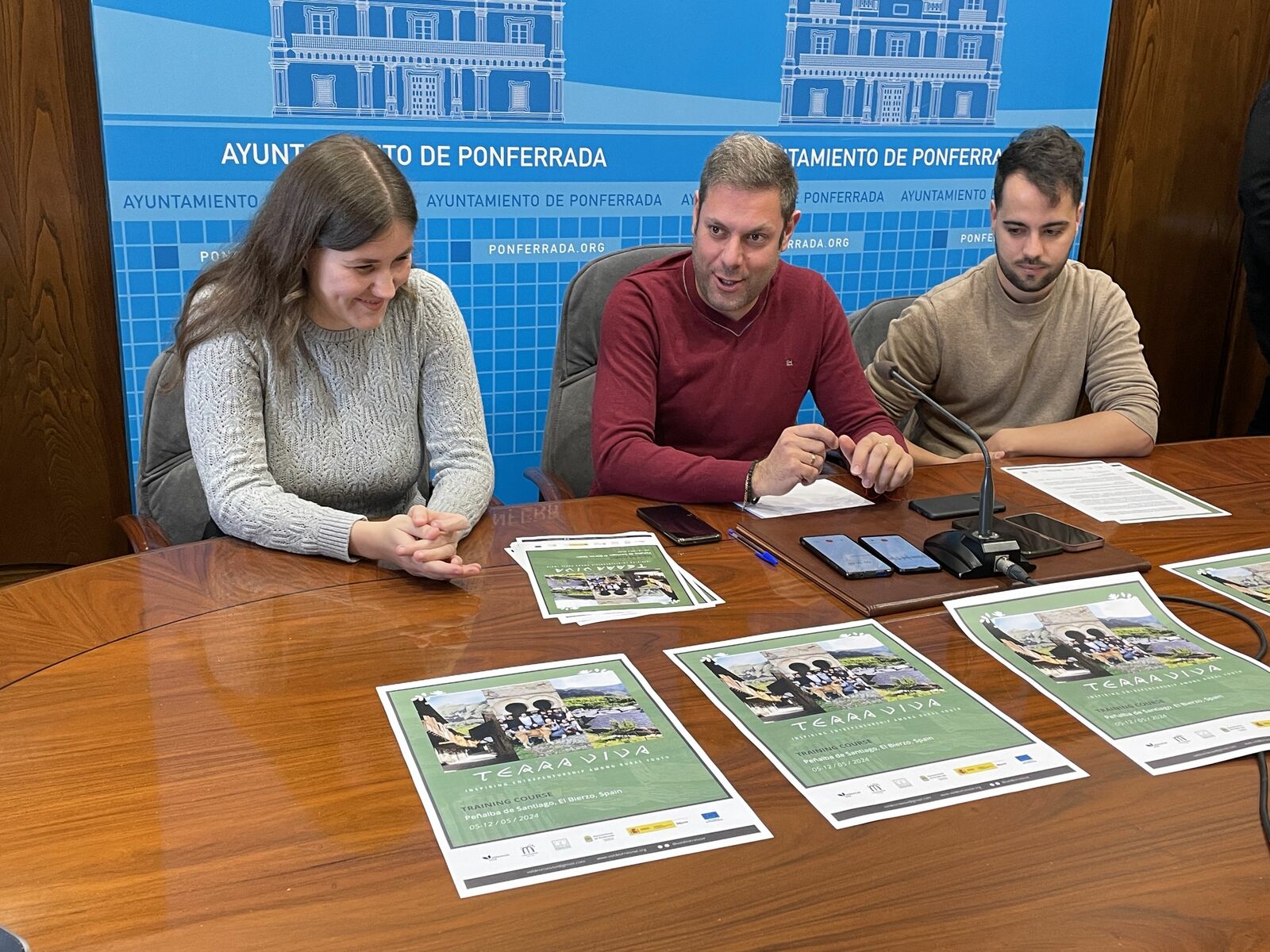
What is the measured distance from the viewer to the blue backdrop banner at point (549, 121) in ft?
8.23

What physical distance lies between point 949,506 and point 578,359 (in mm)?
780

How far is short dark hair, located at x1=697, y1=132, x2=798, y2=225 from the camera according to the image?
197 cm

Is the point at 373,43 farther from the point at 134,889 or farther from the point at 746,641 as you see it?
the point at 134,889

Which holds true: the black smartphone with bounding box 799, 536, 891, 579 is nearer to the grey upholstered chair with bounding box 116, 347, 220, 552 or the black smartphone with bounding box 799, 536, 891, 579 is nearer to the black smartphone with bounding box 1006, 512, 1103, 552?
the black smartphone with bounding box 1006, 512, 1103, 552

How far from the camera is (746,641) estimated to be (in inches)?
52.1

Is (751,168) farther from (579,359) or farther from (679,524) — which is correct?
(679,524)

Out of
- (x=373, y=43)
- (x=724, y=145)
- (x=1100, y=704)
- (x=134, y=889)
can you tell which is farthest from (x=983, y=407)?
(x=134, y=889)

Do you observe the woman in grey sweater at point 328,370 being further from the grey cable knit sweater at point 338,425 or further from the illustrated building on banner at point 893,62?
the illustrated building on banner at point 893,62

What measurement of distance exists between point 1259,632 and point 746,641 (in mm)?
620

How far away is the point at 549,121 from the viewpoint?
2.82 metres

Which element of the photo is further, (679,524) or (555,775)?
(679,524)

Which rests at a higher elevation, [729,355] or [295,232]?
[295,232]

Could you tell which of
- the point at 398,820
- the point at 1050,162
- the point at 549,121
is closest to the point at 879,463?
the point at 1050,162

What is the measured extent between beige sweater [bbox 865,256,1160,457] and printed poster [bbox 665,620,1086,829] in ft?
3.64
